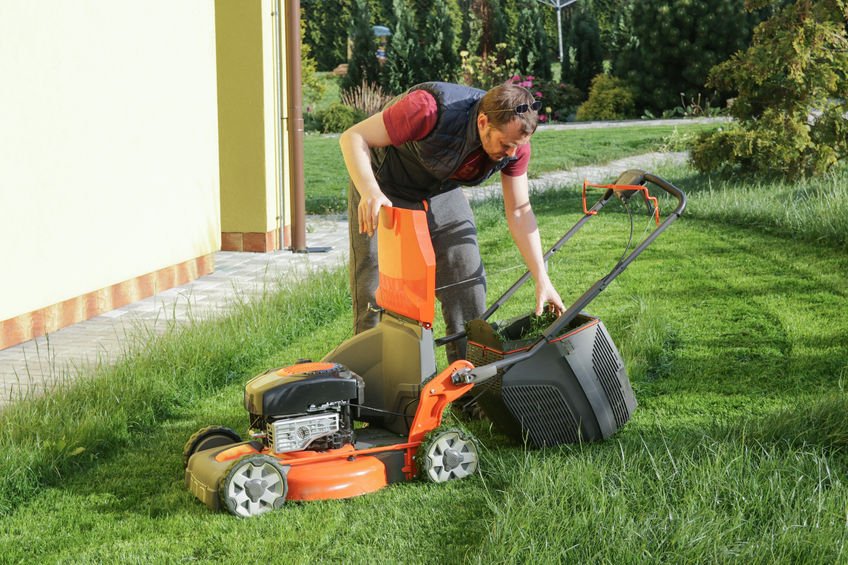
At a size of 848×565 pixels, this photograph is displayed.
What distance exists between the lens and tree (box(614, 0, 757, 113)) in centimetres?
2217

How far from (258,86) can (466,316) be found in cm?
542

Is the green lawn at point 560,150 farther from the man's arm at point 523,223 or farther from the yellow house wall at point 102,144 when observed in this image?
the man's arm at point 523,223

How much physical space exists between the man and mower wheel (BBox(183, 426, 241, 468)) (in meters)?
0.88

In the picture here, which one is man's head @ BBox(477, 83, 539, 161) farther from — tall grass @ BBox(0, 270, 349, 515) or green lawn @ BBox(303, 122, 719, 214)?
green lawn @ BBox(303, 122, 719, 214)

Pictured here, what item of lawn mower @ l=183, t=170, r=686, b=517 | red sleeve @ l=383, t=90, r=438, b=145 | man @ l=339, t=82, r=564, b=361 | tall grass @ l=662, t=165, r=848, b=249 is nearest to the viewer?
lawn mower @ l=183, t=170, r=686, b=517

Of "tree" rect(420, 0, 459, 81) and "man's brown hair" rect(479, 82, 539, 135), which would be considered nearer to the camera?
"man's brown hair" rect(479, 82, 539, 135)

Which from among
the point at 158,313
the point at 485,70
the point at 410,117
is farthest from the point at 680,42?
the point at 410,117

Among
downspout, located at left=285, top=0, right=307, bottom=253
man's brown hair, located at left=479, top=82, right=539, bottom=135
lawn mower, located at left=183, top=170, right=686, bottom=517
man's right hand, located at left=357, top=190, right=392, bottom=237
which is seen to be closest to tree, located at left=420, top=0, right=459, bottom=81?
downspout, located at left=285, top=0, right=307, bottom=253

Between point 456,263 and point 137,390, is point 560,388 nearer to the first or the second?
point 456,263

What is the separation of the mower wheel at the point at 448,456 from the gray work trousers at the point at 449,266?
0.77 metres

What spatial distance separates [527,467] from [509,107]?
1.23 metres

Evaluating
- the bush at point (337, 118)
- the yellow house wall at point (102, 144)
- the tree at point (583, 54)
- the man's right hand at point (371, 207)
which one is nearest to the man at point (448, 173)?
the man's right hand at point (371, 207)

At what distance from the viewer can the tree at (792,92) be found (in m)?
10.3

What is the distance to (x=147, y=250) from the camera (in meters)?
7.24
